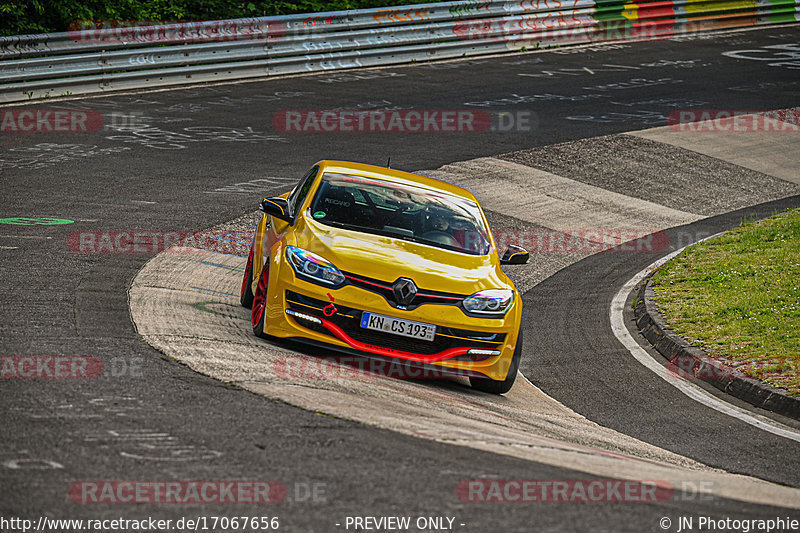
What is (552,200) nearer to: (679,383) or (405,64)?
(679,383)

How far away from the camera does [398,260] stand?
325 inches

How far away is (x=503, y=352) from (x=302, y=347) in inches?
67.6

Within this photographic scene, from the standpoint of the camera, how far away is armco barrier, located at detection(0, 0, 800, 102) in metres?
20.0

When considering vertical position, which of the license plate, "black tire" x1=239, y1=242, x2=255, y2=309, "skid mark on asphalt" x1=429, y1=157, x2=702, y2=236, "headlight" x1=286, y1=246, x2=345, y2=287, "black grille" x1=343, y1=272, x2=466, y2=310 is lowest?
"skid mark on asphalt" x1=429, y1=157, x2=702, y2=236

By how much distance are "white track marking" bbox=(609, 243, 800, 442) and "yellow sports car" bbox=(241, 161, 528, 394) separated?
211 centimetres

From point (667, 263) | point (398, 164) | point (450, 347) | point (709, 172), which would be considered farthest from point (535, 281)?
point (709, 172)

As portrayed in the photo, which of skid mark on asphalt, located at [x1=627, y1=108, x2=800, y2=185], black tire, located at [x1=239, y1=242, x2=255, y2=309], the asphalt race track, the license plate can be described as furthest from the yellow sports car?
skid mark on asphalt, located at [x1=627, y1=108, x2=800, y2=185]

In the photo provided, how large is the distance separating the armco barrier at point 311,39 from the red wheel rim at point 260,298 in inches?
501

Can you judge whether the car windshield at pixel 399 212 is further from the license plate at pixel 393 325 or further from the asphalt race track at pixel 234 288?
the asphalt race track at pixel 234 288

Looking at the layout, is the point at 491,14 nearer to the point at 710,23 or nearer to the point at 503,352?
the point at 710,23

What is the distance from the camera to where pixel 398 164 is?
17.3m

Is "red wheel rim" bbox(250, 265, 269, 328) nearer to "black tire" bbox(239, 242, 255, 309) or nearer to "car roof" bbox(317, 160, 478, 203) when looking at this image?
"black tire" bbox(239, 242, 255, 309)

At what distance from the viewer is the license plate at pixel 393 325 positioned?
26.0 ft

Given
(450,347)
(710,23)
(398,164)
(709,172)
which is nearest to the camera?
(450,347)
